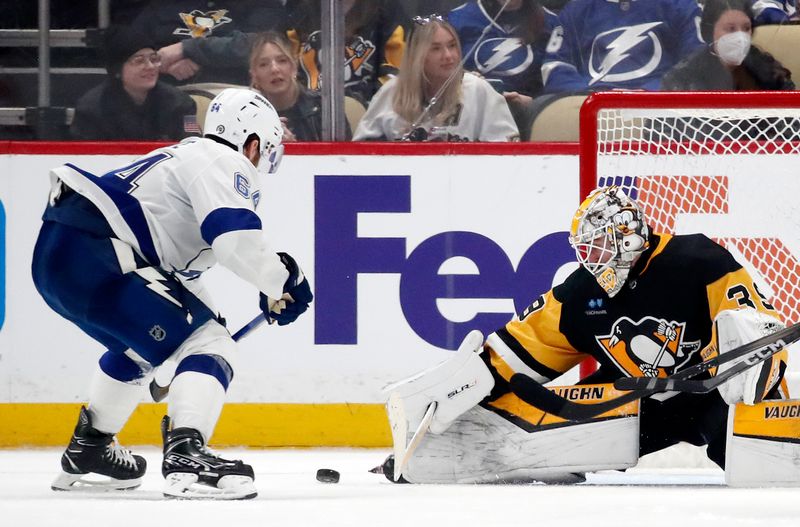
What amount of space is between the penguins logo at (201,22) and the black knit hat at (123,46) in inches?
4.4

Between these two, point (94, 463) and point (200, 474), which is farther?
point (94, 463)

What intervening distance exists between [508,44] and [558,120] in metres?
0.30

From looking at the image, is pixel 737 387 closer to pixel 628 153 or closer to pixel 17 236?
pixel 628 153

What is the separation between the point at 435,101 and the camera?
4.62 m

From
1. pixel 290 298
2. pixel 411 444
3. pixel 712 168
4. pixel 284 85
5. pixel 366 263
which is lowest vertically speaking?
pixel 411 444

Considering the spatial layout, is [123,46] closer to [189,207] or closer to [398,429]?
[189,207]

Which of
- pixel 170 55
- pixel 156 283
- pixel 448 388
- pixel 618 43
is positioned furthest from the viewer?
pixel 170 55

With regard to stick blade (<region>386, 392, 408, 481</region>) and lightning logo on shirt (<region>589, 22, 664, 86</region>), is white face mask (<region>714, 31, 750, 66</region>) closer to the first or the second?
lightning logo on shirt (<region>589, 22, 664, 86</region>)

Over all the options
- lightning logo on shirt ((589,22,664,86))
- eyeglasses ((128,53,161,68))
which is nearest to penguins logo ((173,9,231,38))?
eyeglasses ((128,53,161,68))

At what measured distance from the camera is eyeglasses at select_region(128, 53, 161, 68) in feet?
15.4

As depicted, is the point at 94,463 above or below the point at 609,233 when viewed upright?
below

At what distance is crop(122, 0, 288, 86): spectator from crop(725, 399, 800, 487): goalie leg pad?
2178mm

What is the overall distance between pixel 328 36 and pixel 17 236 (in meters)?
1.18

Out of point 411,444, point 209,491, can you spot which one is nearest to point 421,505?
point 209,491
